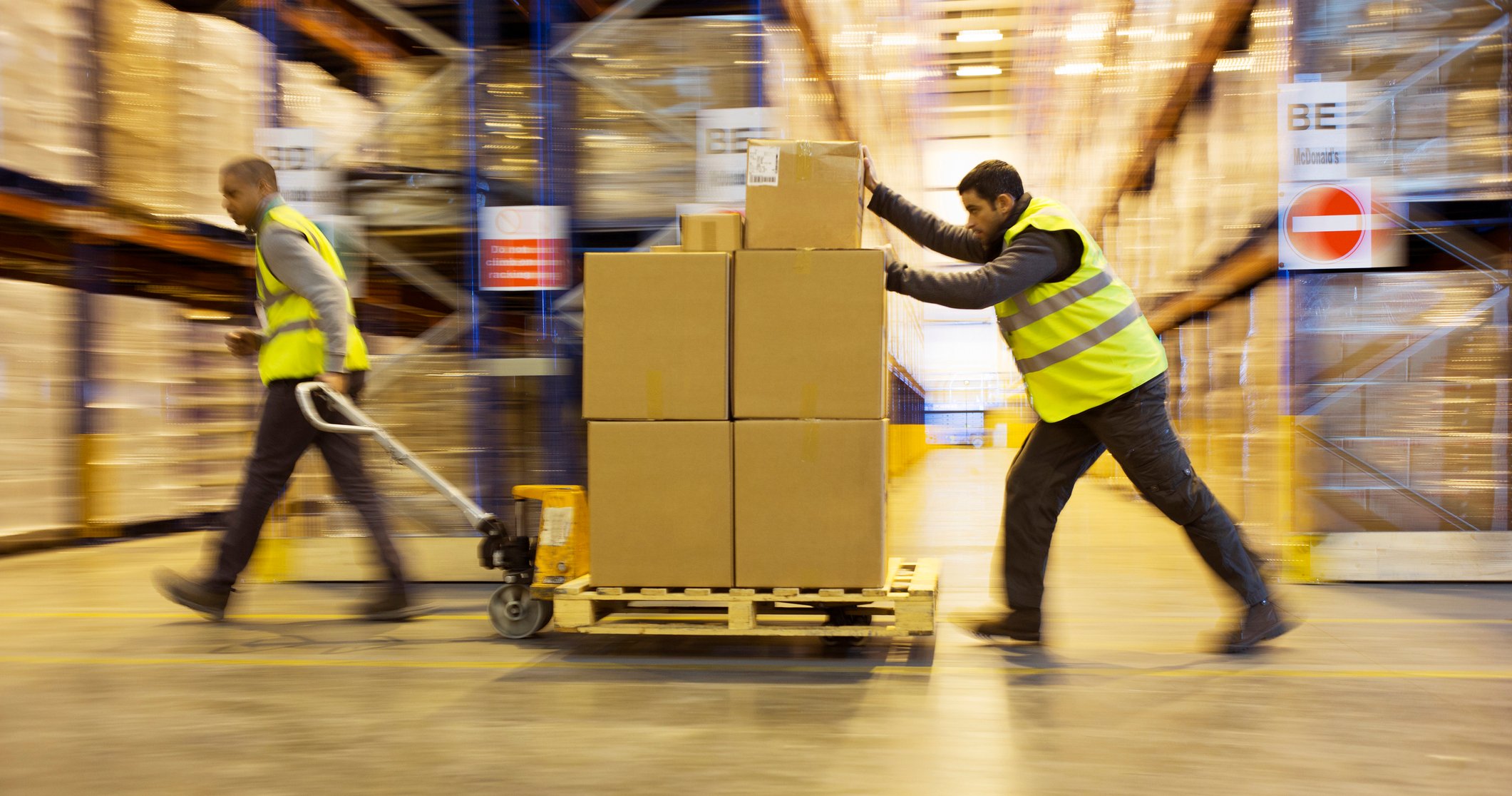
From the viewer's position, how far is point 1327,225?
5051mm

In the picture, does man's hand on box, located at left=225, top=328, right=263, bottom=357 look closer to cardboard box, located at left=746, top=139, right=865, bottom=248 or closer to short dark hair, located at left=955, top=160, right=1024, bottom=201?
cardboard box, located at left=746, top=139, right=865, bottom=248

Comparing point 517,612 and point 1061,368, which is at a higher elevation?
point 1061,368

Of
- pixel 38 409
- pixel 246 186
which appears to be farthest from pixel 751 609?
pixel 38 409

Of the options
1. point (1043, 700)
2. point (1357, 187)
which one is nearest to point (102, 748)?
point (1043, 700)

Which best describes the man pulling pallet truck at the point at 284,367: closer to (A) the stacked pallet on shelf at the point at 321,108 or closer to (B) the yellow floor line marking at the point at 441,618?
(B) the yellow floor line marking at the point at 441,618

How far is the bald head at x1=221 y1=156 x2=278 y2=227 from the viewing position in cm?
410

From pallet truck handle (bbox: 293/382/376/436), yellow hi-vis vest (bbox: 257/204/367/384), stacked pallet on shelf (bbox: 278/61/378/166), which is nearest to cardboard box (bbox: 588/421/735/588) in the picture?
pallet truck handle (bbox: 293/382/376/436)

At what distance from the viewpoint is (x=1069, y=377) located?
140 inches

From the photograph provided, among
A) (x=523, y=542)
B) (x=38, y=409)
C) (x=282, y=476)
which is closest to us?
(x=523, y=542)

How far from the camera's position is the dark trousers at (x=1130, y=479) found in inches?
138

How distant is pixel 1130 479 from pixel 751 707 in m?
1.43

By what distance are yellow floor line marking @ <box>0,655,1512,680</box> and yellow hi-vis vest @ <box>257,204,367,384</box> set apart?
1.07 metres

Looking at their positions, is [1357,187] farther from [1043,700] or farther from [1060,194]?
[1060,194]

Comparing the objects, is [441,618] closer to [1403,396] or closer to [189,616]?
[189,616]
